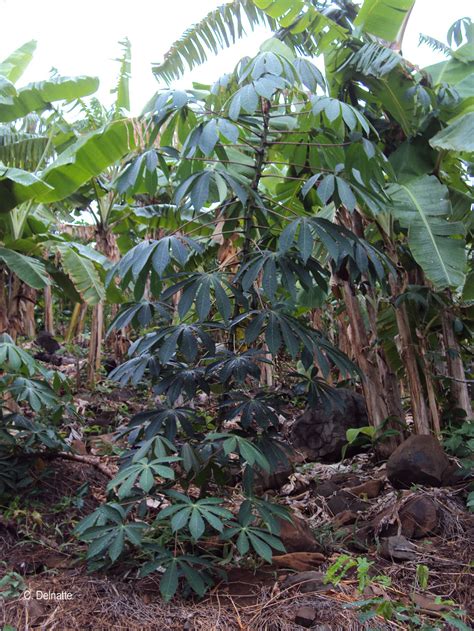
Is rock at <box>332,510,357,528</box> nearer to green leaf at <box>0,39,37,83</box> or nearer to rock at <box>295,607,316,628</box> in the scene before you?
rock at <box>295,607,316,628</box>

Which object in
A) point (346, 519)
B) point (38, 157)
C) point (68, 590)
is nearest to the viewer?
point (68, 590)

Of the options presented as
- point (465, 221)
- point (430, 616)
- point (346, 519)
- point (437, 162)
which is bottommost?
point (346, 519)

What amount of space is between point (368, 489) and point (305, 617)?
162 centimetres

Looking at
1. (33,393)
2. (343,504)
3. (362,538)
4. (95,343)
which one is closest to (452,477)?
(343,504)

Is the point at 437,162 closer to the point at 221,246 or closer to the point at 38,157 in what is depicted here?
the point at 221,246

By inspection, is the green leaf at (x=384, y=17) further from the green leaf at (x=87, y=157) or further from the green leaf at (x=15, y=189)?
the green leaf at (x=15, y=189)

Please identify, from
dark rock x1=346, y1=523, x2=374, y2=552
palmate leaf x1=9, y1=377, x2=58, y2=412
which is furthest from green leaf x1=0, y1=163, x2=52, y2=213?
dark rock x1=346, y1=523, x2=374, y2=552

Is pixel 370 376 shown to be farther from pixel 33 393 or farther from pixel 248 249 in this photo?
pixel 33 393

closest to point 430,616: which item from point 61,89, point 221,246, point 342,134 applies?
point 342,134

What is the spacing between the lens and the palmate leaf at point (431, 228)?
396cm

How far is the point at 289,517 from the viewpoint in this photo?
2.74 meters

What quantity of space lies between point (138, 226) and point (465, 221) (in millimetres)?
A: 4851

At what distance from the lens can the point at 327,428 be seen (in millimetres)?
5074

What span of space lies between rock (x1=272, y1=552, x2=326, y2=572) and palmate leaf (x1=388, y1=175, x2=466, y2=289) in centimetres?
195
